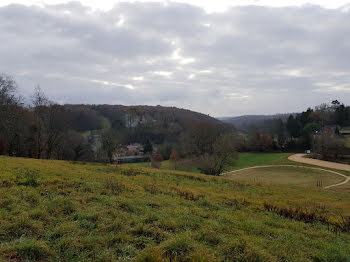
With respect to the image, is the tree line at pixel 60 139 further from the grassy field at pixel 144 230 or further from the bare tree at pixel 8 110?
the grassy field at pixel 144 230

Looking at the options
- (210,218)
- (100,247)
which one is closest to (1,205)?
(100,247)

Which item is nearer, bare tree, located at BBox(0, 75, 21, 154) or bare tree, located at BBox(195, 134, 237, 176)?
bare tree, located at BBox(0, 75, 21, 154)

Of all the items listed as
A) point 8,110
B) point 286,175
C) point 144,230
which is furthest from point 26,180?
point 286,175

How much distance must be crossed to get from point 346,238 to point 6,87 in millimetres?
34330

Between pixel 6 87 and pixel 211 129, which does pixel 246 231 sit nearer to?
pixel 6 87

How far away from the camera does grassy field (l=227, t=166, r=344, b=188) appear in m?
35.9

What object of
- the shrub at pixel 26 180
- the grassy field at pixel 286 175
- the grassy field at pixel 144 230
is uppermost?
the shrub at pixel 26 180

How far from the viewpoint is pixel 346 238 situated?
21.6 ft

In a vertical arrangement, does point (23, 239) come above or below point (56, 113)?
below

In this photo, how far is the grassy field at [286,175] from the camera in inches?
1415

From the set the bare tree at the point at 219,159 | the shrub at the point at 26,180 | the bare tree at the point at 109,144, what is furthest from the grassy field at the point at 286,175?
the shrub at the point at 26,180

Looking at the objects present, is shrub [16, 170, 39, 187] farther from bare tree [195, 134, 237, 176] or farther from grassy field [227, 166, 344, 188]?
bare tree [195, 134, 237, 176]

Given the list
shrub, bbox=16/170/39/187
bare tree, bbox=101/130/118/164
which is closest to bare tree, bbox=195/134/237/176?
bare tree, bbox=101/130/118/164

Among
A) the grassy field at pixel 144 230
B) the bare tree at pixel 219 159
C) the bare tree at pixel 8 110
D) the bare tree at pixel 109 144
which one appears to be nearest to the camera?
the grassy field at pixel 144 230
